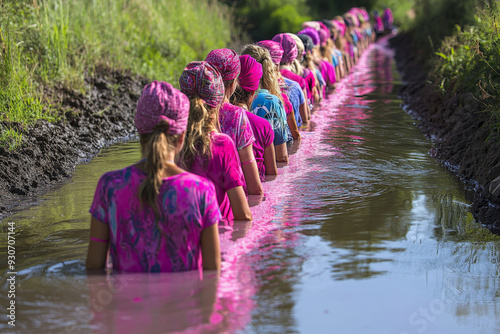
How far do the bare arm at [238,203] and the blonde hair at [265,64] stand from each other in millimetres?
2245

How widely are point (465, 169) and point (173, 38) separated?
10.0 metres

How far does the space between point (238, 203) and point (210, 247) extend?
1.11 meters

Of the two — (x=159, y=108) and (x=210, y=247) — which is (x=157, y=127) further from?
(x=210, y=247)

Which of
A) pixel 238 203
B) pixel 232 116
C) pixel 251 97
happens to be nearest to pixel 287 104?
pixel 251 97

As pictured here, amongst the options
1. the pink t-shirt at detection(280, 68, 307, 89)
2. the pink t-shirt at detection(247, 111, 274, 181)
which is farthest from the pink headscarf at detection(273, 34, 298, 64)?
the pink t-shirt at detection(247, 111, 274, 181)

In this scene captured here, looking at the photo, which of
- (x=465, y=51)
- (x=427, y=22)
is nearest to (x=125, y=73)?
(x=465, y=51)

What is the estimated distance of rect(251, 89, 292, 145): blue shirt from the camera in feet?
22.6

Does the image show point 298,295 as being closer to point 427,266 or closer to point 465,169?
point 427,266

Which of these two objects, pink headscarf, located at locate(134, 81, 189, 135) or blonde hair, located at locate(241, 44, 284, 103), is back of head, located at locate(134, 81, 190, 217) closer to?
pink headscarf, located at locate(134, 81, 189, 135)

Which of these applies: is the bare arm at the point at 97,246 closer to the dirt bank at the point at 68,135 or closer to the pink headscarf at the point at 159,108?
the pink headscarf at the point at 159,108

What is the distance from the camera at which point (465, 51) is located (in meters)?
11.7

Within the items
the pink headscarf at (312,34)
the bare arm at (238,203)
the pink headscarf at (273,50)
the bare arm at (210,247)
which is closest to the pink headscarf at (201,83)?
the bare arm at (238,203)

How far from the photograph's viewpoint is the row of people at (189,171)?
141 inches

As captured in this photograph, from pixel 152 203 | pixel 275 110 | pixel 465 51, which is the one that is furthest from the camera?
pixel 465 51
